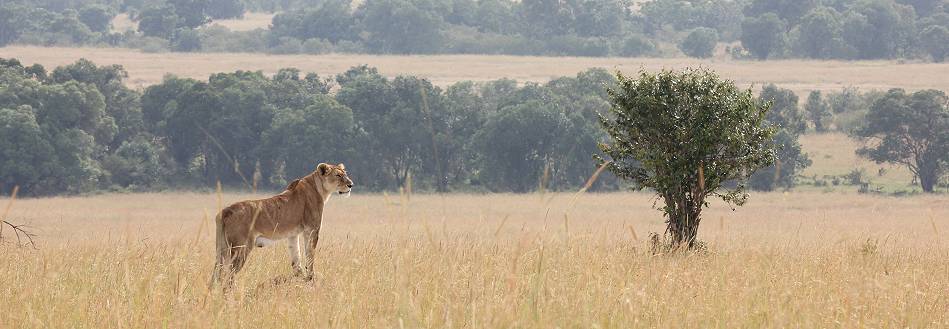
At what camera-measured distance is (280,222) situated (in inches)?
468

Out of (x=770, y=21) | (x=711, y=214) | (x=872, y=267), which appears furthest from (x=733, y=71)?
(x=872, y=267)

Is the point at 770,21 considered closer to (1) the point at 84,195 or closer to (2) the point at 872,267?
(1) the point at 84,195

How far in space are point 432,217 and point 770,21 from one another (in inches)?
4110

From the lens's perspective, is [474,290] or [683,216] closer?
[474,290]

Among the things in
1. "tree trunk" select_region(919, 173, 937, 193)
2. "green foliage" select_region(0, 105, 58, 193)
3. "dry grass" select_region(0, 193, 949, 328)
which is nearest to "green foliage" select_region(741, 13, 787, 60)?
"tree trunk" select_region(919, 173, 937, 193)

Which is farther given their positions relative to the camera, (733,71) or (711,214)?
(733,71)

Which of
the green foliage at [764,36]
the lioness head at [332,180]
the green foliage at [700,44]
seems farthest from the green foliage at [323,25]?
the lioness head at [332,180]

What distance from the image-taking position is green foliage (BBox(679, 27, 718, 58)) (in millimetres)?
172750

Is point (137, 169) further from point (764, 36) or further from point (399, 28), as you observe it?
point (764, 36)

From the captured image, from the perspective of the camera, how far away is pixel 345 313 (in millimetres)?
8688

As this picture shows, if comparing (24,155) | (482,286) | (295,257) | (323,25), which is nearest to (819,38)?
(323,25)

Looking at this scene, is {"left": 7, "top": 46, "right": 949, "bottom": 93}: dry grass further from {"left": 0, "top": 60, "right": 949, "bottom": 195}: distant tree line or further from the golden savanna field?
the golden savanna field

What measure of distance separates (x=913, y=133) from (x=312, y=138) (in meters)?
35.3

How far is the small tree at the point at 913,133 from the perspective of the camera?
78312 millimetres
